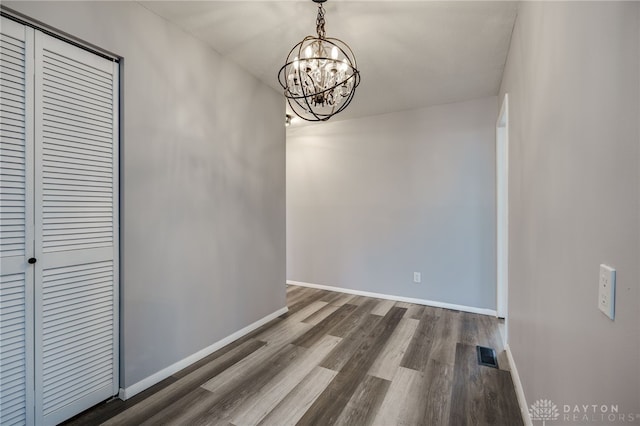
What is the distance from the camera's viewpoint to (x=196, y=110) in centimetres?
232

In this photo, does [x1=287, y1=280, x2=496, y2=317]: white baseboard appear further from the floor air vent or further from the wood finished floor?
the floor air vent

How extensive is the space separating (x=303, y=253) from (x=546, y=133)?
374 centimetres

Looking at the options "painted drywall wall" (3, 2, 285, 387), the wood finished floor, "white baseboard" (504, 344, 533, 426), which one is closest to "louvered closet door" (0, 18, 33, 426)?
"painted drywall wall" (3, 2, 285, 387)

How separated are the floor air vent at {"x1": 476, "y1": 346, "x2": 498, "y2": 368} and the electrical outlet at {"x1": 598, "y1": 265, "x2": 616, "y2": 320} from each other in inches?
74.8

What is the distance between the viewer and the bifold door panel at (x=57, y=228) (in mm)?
1433

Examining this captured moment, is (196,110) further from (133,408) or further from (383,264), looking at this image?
(383,264)

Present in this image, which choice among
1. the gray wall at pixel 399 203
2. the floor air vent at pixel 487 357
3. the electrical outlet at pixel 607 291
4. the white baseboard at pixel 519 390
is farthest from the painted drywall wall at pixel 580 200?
the gray wall at pixel 399 203

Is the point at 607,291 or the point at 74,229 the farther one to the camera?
the point at 74,229

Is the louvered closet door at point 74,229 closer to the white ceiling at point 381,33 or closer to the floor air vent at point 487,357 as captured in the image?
the white ceiling at point 381,33

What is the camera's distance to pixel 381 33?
2.18 m

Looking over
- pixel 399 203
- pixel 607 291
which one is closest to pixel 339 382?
pixel 607 291

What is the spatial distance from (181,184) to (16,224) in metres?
0.93

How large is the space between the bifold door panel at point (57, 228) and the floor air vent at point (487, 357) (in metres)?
2.71

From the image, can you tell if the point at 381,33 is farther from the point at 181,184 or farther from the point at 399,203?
the point at 399,203
